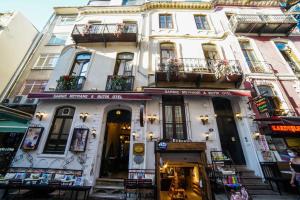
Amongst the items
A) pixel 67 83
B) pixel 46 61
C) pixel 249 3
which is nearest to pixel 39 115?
pixel 67 83

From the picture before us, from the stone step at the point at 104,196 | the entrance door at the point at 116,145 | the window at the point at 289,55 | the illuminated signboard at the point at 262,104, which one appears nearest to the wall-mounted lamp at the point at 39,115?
the entrance door at the point at 116,145

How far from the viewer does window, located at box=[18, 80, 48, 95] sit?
12086 mm

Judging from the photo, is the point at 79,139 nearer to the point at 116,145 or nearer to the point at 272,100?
the point at 116,145

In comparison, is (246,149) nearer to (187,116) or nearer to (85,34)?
(187,116)

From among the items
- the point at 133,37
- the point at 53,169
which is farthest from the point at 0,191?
the point at 133,37

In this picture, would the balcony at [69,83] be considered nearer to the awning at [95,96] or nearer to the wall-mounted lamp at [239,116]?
the awning at [95,96]

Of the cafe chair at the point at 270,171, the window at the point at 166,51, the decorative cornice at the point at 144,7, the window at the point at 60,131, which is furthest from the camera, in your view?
the decorative cornice at the point at 144,7

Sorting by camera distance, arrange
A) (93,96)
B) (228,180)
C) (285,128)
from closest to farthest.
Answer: (228,180) → (285,128) → (93,96)

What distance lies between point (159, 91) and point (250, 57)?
25.1 ft

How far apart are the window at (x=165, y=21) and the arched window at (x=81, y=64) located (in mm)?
6729

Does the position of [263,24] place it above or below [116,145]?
above

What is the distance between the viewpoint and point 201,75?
31.3ft

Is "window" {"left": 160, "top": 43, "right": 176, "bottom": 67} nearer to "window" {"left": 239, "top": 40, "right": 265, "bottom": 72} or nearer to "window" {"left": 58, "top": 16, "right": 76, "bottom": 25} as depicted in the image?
"window" {"left": 239, "top": 40, "right": 265, "bottom": 72}

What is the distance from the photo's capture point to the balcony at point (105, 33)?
451 inches
